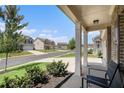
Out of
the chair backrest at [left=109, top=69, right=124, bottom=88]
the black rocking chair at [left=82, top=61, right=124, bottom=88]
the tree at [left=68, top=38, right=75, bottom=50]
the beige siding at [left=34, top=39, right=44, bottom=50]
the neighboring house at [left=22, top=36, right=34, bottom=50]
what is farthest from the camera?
the tree at [left=68, top=38, right=75, bottom=50]

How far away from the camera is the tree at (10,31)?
260 inches

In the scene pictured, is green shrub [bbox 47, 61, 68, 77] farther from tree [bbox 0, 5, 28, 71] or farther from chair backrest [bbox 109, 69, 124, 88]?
chair backrest [bbox 109, 69, 124, 88]

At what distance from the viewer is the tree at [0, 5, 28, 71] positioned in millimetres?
6605

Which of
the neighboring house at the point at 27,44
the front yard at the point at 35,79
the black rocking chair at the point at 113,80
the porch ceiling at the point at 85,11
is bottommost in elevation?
the front yard at the point at 35,79

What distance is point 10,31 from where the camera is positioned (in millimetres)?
6781

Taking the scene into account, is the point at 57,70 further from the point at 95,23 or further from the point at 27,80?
the point at 95,23

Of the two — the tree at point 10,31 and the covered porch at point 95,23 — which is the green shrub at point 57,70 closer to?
the covered porch at point 95,23

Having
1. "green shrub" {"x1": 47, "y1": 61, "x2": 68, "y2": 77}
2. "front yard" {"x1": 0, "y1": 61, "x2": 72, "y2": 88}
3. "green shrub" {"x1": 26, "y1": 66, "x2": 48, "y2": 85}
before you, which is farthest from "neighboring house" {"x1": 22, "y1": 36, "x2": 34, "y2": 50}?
"green shrub" {"x1": 26, "y1": 66, "x2": 48, "y2": 85}

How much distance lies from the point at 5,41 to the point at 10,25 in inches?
27.9

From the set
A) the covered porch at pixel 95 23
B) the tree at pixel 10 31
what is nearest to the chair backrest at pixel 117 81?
the covered porch at pixel 95 23

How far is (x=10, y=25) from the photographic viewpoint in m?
6.93

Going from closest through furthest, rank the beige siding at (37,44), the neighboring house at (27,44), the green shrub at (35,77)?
the green shrub at (35,77) < the neighboring house at (27,44) < the beige siding at (37,44)

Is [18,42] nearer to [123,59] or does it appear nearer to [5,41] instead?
[5,41]

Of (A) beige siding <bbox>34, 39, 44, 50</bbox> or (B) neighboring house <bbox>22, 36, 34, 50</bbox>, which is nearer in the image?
(B) neighboring house <bbox>22, 36, 34, 50</bbox>
